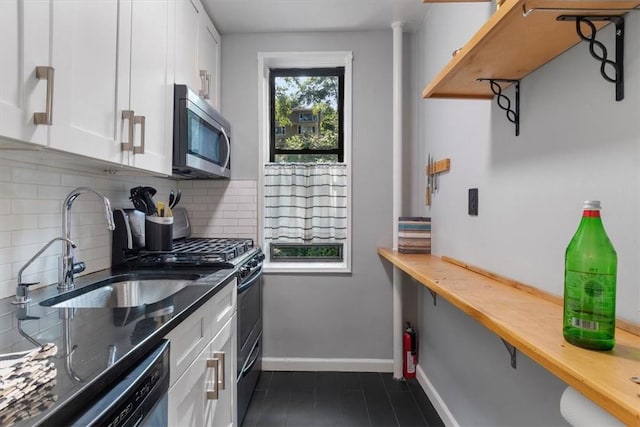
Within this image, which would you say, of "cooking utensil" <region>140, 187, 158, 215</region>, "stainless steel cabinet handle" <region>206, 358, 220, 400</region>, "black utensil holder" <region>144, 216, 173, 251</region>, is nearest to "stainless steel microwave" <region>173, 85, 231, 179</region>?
"cooking utensil" <region>140, 187, 158, 215</region>

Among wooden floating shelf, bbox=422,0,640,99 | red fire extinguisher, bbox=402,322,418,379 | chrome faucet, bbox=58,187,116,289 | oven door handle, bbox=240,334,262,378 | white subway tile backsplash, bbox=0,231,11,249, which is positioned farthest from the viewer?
red fire extinguisher, bbox=402,322,418,379

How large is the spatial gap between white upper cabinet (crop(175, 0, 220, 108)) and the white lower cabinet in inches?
50.5

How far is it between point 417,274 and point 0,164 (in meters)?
1.63

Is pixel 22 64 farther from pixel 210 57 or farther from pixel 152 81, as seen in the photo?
pixel 210 57

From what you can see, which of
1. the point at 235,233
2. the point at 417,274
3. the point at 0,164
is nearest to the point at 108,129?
the point at 0,164

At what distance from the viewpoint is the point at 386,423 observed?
2.06 m

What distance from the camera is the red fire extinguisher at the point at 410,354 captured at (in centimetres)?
258

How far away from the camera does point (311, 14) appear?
2467 millimetres

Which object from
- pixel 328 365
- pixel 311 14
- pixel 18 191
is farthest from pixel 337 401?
pixel 311 14

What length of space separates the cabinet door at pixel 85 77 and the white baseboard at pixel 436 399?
6.82 feet

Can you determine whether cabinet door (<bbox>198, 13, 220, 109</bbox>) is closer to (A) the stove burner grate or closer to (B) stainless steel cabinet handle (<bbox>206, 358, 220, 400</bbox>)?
(A) the stove burner grate

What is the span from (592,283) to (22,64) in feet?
4.58

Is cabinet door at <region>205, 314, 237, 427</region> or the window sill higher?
the window sill

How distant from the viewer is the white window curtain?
2.76 metres
